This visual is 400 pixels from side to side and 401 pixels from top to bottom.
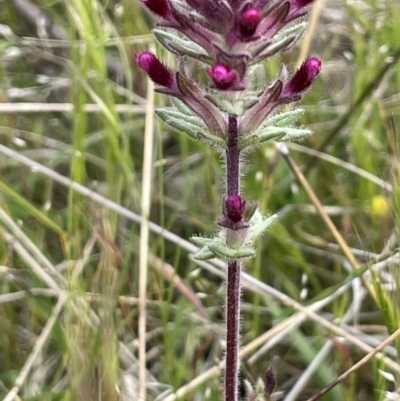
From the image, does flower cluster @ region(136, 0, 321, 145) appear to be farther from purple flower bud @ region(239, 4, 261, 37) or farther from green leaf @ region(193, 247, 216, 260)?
green leaf @ region(193, 247, 216, 260)

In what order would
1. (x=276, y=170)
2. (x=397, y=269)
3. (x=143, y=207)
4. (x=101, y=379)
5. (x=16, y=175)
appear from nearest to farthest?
(x=101, y=379), (x=397, y=269), (x=143, y=207), (x=276, y=170), (x=16, y=175)

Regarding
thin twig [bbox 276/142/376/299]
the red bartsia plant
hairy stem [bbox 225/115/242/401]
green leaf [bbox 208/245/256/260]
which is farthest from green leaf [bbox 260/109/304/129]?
thin twig [bbox 276/142/376/299]

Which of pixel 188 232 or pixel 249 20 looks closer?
pixel 249 20

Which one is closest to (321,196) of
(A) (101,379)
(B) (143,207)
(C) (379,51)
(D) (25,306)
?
(C) (379,51)

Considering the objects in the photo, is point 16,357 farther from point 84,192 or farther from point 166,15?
point 166,15

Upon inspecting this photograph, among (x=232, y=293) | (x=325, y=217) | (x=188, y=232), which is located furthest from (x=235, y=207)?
(x=188, y=232)

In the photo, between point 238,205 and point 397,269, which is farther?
point 397,269

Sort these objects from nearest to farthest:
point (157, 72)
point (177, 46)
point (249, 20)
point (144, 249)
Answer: point (249, 20)
point (177, 46)
point (157, 72)
point (144, 249)

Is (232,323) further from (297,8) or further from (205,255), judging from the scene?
(297,8)
